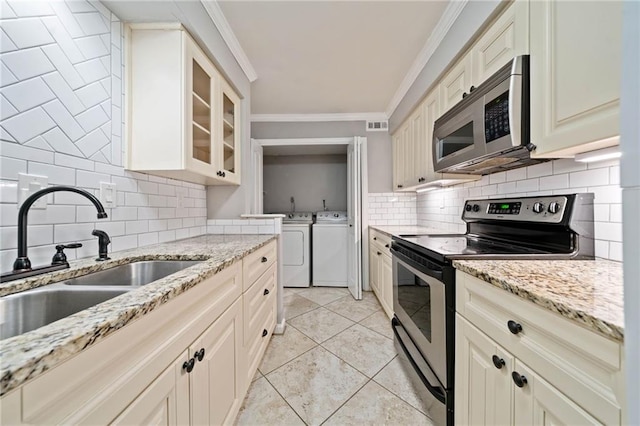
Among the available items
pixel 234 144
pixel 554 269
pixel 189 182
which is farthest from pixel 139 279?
pixel 554 269

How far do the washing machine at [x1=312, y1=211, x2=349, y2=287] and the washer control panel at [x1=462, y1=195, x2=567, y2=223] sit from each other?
186 centimetres

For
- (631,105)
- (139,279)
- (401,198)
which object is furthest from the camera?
(401,198)

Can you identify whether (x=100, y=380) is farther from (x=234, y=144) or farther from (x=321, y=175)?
(x=321, y=175)

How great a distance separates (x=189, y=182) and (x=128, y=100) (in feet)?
2.17

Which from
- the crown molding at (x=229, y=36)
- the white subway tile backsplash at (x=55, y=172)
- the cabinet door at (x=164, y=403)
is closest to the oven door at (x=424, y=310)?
the cabinet door at (x=164, y=403)

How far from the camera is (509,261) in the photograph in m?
1.01

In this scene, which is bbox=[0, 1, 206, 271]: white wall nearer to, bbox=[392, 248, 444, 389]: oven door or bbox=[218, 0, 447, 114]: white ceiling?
bbox=[218, 0, 447, 114]: white ceiling

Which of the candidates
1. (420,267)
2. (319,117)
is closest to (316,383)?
(420,267)

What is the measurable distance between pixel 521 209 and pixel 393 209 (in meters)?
1.91

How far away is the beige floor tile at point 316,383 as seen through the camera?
1.34 metres

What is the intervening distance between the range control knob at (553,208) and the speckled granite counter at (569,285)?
23 cm

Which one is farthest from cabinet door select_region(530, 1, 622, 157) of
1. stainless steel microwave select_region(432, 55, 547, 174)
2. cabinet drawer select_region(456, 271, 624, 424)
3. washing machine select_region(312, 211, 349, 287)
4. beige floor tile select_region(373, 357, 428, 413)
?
washing machine select_region(312, 211, 349, 287)

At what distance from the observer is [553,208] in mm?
1123

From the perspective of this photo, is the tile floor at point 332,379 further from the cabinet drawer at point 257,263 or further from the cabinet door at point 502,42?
the cabinet door at point 502,42
